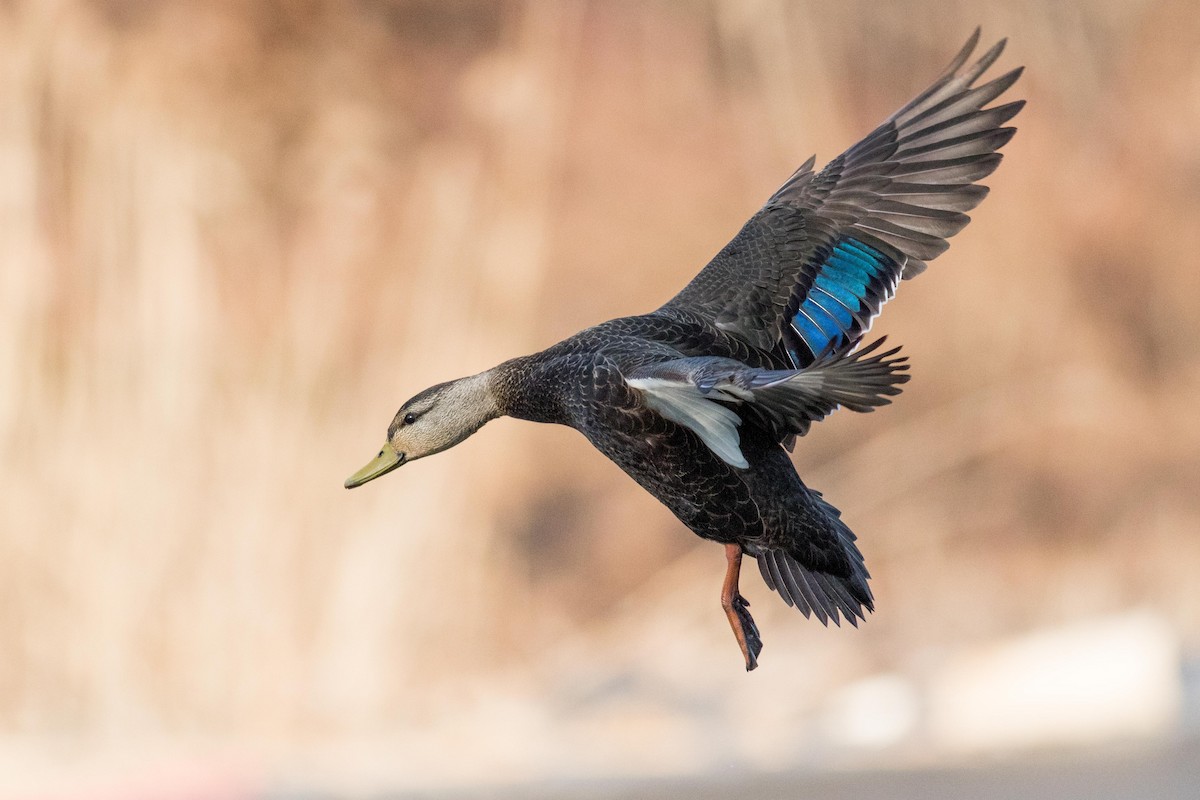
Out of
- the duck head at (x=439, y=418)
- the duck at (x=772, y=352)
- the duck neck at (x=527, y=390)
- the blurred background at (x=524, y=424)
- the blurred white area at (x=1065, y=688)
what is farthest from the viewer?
the blurred white area at (x=1065, y=688)

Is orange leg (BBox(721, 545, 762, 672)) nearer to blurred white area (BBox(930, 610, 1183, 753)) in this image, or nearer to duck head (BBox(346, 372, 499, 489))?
duck head (BBox(346, 372, 499, 489))

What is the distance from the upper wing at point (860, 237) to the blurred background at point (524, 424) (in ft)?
10.1

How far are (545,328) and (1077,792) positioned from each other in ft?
8.33

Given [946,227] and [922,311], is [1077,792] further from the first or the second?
[946,227]

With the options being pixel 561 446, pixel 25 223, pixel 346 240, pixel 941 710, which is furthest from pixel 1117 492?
pixel 25 223

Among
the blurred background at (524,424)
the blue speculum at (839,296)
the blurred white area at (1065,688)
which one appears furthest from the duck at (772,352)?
the blurred white area at (1065,688)

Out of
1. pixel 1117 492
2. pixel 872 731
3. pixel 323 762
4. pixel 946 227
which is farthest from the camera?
pixel 1117 492

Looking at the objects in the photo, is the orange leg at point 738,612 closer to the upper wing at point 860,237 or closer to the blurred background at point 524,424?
the upper wing at point 860,237

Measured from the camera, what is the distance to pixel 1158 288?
605 centimetres

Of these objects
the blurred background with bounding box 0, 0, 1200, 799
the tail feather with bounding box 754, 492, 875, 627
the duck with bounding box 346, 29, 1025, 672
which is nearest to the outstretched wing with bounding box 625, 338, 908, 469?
the duck with bounding box 346, 29, 1025, 672

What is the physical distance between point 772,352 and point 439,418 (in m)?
0.54

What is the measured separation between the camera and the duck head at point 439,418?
7.49 feet

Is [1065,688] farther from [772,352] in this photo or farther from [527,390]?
[527,390]

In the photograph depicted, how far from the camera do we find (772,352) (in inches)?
92.8
